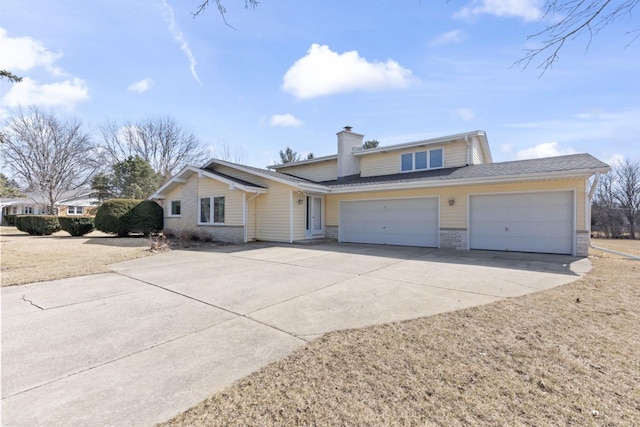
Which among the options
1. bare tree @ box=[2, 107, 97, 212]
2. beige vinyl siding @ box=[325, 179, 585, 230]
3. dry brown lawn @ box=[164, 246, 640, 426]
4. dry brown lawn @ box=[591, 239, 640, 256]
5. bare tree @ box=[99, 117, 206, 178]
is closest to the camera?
dry brown lawn @ box=[164, 246, 640, 426]

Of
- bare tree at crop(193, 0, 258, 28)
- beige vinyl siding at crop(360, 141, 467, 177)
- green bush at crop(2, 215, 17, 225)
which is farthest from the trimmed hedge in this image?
bare tree at crop(193, 0, 258, 28)

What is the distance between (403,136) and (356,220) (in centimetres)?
867

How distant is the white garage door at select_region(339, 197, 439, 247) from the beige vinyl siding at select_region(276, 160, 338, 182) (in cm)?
357

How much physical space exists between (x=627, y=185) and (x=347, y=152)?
87.7ft

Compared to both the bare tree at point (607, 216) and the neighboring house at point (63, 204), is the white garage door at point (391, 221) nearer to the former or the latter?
the bare tree at point (607, 216)

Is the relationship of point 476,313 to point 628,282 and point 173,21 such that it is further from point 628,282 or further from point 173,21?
point 173,21

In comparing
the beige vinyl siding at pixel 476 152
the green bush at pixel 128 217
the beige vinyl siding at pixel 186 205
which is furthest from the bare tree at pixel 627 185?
the green bush at pixel 128 217

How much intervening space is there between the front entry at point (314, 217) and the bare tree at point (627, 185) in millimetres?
25959

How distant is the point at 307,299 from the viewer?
4.97 m

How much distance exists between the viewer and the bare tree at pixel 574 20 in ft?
10.0

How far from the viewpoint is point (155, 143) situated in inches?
1330

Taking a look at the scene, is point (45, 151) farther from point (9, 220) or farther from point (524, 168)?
point (524, 168)

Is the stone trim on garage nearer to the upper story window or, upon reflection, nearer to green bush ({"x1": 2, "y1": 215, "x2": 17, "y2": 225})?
the upper story window

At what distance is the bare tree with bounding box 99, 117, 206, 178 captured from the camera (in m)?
31.8
